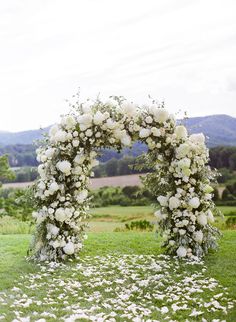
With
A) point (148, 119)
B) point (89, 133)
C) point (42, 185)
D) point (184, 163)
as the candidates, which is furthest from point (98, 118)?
point (184, 163)

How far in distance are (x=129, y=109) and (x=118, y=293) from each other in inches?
150

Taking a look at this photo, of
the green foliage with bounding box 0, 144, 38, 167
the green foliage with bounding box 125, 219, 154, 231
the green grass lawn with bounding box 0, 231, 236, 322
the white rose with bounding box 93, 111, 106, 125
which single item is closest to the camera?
the green grass lawn with bounding box 0, 231, 236, 322

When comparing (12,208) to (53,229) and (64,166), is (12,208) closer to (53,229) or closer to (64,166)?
(53,229)

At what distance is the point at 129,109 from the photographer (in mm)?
9906

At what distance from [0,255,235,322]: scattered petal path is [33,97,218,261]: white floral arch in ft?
2.16

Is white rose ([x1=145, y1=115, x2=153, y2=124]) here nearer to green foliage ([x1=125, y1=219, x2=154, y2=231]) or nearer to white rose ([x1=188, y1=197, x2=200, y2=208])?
white rose ([x1=188, y1=197, x2=200, y2=208])

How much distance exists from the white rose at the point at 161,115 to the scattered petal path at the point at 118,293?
275 centimetres

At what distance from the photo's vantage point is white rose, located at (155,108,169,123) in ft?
31.9

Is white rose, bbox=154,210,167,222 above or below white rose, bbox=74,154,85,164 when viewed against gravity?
below

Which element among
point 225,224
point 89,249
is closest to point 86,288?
point 89,249

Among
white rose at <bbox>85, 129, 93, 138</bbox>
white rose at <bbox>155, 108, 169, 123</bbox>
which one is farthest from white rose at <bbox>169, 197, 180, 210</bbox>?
white rose at <bbox>85, 129, 93, 138</bbox>

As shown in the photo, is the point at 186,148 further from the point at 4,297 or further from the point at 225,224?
the point at 225,224

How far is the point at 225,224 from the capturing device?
15.6 metres

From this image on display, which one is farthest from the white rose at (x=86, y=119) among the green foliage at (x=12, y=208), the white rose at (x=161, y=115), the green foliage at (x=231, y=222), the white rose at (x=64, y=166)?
the green foliage at (x=12, y=208)
